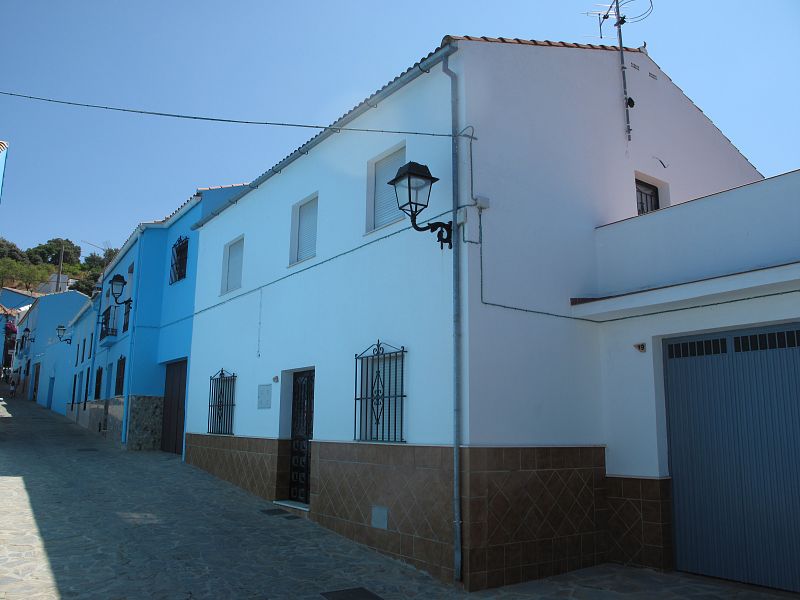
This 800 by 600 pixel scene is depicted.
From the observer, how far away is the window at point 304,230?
32.2 feet

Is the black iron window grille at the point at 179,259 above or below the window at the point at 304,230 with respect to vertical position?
above

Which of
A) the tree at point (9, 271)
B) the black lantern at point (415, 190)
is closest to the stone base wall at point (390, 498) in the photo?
the black lantern at point (415, 190)

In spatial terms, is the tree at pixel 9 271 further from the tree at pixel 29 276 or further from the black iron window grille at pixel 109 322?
the black iron window grille at pixel 109 322

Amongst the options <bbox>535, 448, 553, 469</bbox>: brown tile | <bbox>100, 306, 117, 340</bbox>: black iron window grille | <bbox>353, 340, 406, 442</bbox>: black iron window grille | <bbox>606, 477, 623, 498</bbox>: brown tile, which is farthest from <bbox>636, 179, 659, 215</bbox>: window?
<bbox>100, 306, 117, 340</bbox>: black iron window grille

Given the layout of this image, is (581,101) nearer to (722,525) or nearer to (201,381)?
(722,525)

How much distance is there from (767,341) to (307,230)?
21.2ft

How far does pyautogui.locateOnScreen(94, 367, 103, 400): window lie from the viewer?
810 inches

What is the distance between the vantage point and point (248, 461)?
10.5 metres

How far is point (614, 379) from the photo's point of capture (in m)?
7.63

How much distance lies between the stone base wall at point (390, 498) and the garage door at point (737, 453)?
2708 mm

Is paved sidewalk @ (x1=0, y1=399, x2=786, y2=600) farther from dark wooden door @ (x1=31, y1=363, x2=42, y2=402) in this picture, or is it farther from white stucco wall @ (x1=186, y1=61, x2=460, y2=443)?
dark wooden door @ (x1=31, y1=363, x2=42, y2=402)

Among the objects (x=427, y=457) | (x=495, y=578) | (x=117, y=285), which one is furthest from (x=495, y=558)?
(x=117, y=285)

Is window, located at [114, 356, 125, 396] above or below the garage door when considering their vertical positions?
above

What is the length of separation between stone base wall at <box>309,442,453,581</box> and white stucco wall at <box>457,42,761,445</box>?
757 millimetres
